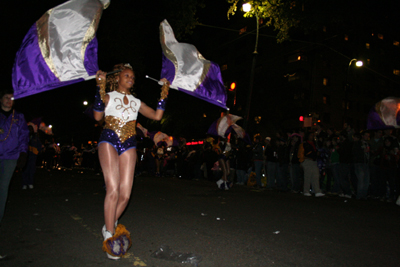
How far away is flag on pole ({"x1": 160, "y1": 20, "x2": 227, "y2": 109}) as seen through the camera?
574cm

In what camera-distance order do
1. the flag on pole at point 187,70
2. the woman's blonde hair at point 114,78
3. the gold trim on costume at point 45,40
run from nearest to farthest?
1. the woman's blonde hair at point 114,78
2. the gold trim on costume at point 45,40
3. the flag on pole at point 187,70

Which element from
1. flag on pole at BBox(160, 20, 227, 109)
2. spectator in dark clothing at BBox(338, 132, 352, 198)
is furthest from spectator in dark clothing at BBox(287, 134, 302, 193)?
flag on pole at BBox(160, 20, 227, 109)

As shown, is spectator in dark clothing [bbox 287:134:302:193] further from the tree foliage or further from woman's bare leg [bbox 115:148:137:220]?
woman's bare leg [bbox 115:148:137:220]

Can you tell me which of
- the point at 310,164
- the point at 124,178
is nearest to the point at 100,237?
the point at 124,178

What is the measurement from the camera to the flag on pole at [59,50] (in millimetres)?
4453

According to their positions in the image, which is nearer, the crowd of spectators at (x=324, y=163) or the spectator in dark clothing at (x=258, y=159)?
the crowd of spectators at (x=324, y=163)

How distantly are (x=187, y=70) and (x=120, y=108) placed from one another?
6.81ft

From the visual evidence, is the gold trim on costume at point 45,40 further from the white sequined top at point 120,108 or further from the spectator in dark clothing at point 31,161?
the spectator in dark clothing at point 31,161

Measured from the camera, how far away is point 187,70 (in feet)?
19.3

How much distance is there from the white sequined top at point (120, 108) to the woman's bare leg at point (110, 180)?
406 millimetres

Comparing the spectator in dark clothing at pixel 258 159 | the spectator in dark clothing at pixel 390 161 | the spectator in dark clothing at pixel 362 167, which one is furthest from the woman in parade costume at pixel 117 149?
the spectator in dark clothing at pixel 258 159

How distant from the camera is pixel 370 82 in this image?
183 feet

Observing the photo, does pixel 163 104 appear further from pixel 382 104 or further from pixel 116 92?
pixel 382 104

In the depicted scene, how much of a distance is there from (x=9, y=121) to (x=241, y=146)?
37.0 feet
